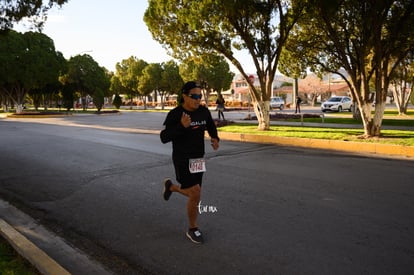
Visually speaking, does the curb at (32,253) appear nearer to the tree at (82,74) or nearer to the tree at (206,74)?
the tree at (206,74)

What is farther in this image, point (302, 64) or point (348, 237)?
point (302, 64)

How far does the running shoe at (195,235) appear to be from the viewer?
3723mm

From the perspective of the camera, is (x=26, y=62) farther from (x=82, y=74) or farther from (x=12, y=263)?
(x=12, y=263)

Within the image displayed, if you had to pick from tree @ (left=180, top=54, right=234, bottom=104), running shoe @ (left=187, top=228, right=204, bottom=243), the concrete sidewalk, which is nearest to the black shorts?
running shoe @ (left=187, top=228, right=204, bottom=243)

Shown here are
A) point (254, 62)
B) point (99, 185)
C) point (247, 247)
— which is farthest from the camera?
point (254, 62)

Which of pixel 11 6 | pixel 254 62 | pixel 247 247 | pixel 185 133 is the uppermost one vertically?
pixel 11 6

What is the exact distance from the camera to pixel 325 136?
39.1 ft

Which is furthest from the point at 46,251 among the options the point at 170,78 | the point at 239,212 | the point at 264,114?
the point at 170,78

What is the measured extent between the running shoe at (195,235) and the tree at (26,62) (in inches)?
1446

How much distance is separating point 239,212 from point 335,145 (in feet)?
22.8

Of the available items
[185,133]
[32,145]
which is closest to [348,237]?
[185,133]

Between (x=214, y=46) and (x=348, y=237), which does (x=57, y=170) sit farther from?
(x=214, y=46)

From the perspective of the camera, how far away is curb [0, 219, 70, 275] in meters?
2.92

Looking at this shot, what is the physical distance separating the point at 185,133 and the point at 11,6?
29.1ft
